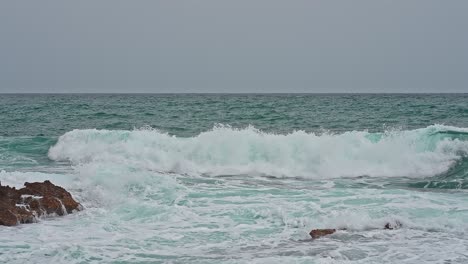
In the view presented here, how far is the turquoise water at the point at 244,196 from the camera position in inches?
273

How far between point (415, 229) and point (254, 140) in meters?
8.57

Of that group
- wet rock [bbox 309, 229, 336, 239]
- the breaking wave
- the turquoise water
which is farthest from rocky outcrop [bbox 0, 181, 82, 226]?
the breaking wave

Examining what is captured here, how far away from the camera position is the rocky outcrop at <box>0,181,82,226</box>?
27.0ft

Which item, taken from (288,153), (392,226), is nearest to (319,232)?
(392,226)

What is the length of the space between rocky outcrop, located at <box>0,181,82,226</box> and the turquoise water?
0.28 metres

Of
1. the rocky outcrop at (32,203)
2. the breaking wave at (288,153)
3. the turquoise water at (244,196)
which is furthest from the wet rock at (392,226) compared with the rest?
the breaking wave at (288,153)

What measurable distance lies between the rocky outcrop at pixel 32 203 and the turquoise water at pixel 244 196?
11.2 inches

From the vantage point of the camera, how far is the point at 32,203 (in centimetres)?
866

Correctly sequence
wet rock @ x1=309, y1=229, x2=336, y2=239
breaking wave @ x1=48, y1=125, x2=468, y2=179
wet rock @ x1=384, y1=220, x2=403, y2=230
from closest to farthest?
wet rock @ x1=309, y1=229, x2=336, y2=239 → wet rock @ x1=384, y1=220, x2=403, y2=230 → breaking wave @ x1=48, y1=125, x2=468, y2=179

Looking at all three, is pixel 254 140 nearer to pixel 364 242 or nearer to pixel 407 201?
pixel 407 201

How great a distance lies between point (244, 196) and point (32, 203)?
13.1ft

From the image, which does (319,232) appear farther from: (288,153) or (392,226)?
(288,153)

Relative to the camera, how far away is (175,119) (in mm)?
27625

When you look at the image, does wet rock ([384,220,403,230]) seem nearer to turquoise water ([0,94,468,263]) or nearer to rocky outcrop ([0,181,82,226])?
turquoise water ([0,94,468,263])
